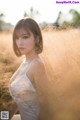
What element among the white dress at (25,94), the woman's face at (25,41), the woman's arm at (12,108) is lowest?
the woman's arm at (12,108)

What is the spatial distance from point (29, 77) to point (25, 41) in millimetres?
276

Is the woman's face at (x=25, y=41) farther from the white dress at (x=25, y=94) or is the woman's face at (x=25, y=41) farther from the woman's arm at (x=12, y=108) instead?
the woman's arm at (x=12, y=108)

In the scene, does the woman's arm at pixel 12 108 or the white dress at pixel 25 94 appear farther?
the woman's arm at pixel 12 108

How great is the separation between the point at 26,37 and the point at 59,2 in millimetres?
402

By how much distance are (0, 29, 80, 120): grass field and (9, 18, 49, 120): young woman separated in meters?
0.06

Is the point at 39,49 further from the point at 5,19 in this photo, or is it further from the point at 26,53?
the point at 5,19

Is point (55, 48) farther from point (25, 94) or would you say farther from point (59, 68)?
point (25, 94)

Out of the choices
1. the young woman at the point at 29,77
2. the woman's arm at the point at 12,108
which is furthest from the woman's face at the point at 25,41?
the woman's arm at the point at 12,108

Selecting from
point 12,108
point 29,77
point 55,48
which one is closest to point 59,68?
point 55,48

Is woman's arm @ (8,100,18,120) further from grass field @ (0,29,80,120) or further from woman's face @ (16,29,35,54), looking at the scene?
woman's face @ (16,29,35,54)

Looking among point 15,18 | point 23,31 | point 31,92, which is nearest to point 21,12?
point 15,18

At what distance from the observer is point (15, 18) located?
6.08 ft

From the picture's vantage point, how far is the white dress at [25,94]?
5.64ft

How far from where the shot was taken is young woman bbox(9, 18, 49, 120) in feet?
5.61
